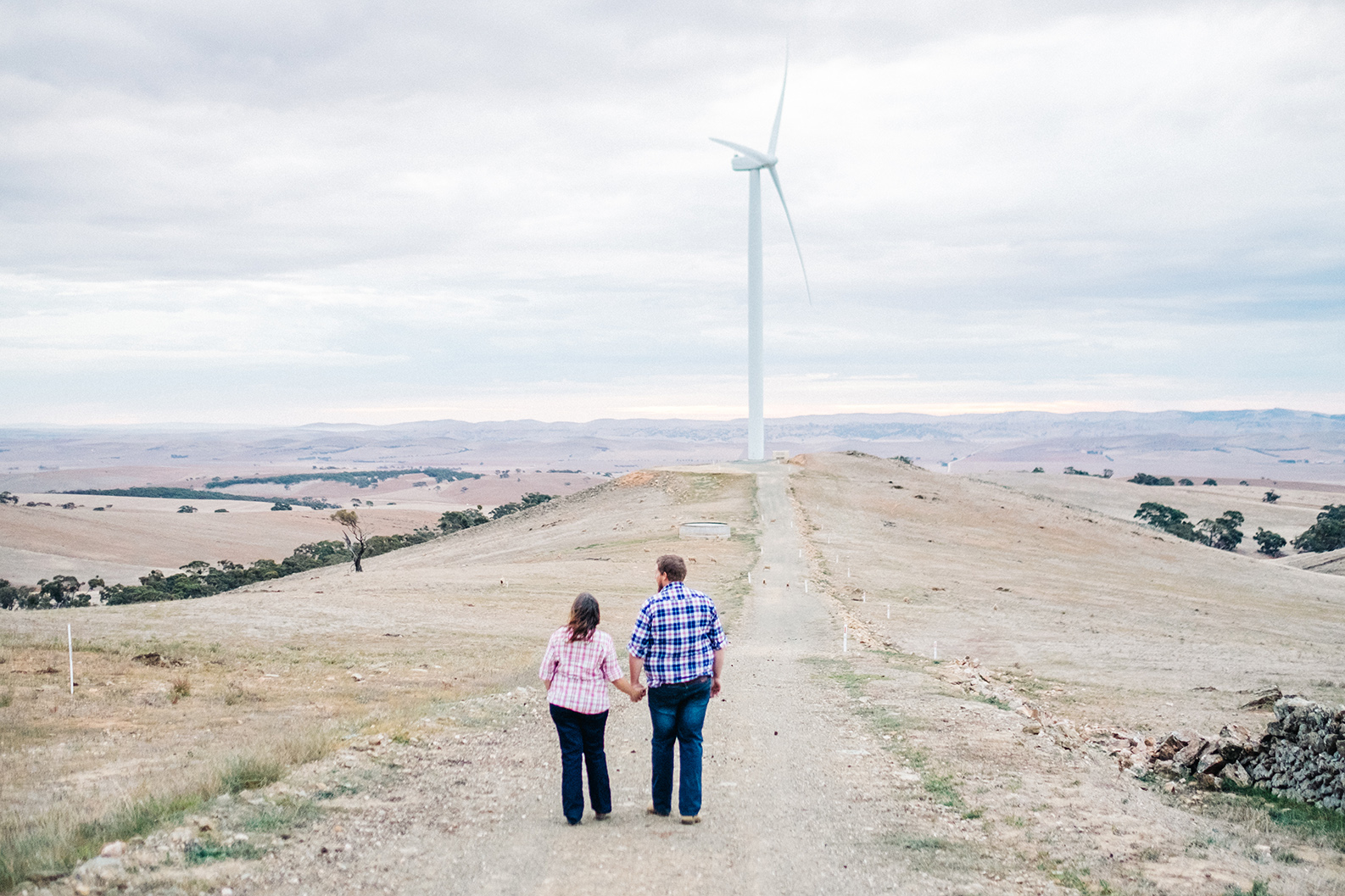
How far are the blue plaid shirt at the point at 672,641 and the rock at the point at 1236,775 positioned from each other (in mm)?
7204

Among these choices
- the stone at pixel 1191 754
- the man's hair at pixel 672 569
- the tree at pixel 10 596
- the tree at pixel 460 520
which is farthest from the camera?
the tree at pixel 460 520

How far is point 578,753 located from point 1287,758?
8.36 meters

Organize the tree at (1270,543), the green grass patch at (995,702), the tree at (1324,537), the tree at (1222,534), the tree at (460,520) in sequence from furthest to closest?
the tree at (1222,534)
the tree at (1270,543)
the tree at (460,520)
the tree at (1324,537)
the green grass patch at (995,702)

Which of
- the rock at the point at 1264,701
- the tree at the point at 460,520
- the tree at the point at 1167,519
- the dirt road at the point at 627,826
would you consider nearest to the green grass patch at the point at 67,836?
the dirt road at the point at 627,826

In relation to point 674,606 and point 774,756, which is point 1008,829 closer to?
point 774,756

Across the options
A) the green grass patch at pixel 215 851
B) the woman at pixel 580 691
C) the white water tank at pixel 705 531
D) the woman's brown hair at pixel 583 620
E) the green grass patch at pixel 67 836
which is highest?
the woman's brown hair at pixel 583 620

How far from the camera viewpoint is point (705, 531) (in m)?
49.5

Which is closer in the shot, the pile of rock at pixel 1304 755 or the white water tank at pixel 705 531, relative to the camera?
the pile of rock at pixel 1304 755

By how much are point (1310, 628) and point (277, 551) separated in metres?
99.2

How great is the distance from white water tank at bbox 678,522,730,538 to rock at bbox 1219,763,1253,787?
37828mm

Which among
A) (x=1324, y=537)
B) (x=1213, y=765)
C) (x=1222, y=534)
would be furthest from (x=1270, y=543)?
(x=1213, y=765)

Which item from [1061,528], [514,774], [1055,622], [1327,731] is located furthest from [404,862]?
[1061,528]

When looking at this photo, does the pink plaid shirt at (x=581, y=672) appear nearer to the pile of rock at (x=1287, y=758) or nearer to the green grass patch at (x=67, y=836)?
the green grass patch at (x=67, y=836)

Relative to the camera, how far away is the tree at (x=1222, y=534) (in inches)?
3757
